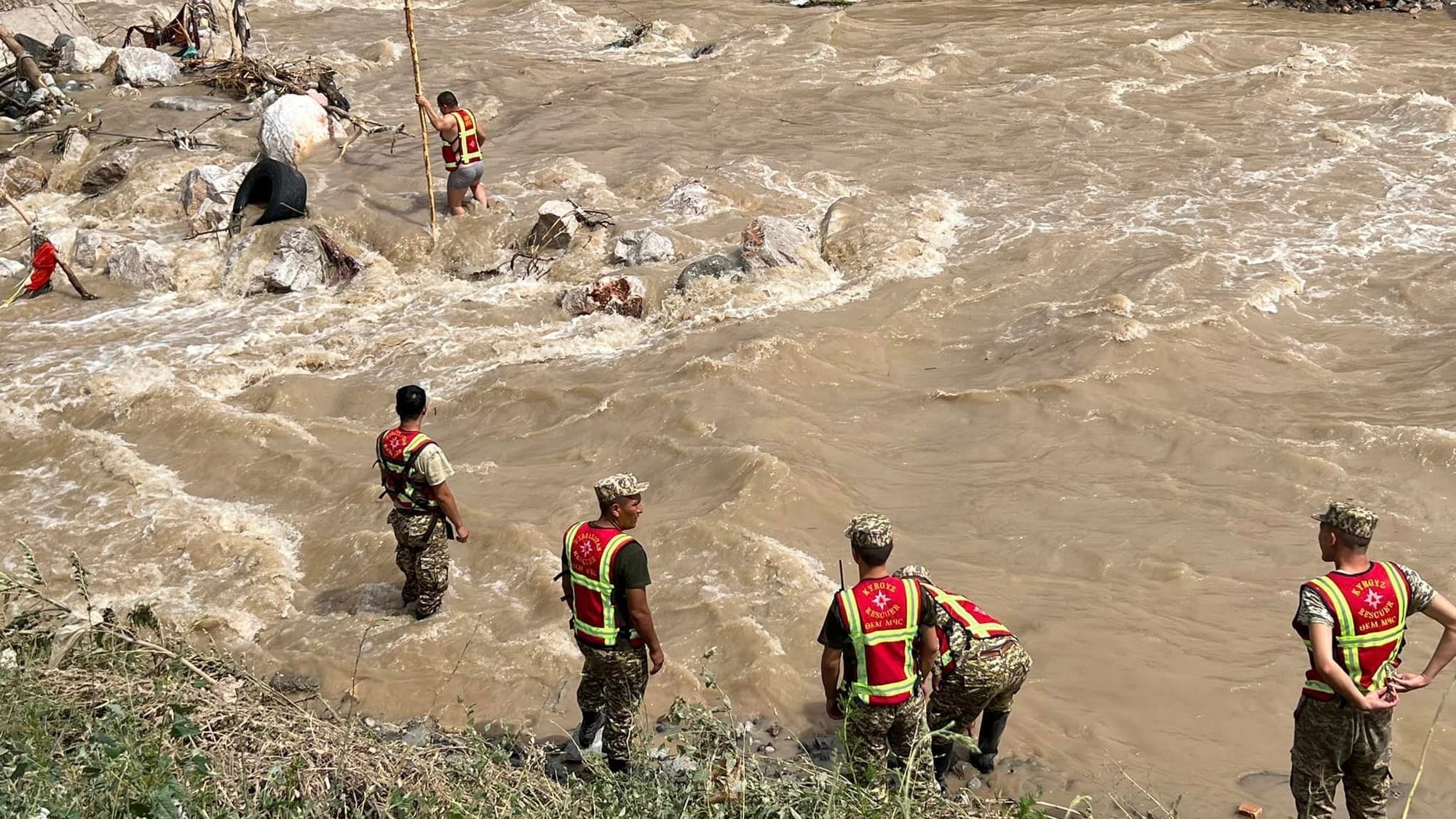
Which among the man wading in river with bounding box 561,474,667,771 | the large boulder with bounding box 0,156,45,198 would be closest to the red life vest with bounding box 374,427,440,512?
the man wading in river with bounding box 561,474,667,771

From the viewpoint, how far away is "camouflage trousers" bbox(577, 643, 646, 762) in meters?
4.86

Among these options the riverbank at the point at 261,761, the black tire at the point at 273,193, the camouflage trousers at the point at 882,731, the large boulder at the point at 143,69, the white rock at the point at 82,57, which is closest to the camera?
the riverbank at the point at 261,761

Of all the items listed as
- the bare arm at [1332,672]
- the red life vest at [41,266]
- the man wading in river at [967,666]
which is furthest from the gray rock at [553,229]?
the bare arm at [1332,672]

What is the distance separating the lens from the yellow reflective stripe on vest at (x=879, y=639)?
4273 millimetres

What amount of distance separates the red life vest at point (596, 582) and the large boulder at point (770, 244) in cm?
614

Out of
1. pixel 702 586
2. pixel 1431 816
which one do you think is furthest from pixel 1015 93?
pixel 1431 816

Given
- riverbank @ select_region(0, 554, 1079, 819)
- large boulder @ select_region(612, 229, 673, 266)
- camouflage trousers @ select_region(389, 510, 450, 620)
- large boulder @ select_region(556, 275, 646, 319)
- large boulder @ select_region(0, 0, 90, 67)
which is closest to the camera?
riverbank @ select_region(0, 554, 1079, 819)

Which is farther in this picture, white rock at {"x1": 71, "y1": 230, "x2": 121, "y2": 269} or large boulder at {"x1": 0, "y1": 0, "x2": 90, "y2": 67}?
large boulder at {"x1": 0, "y1": 0, "x2": 90, "y2": 67}

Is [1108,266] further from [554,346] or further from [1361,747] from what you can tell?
[1361,747]

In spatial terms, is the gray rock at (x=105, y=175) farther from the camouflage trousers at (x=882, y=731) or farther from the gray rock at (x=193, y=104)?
the camouflage trousers at (x=882, y=731)

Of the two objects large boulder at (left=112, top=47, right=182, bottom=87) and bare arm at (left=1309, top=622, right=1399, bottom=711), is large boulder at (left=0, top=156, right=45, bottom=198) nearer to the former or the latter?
large boulder at (left=112, top=47, right=182, bottom=87)

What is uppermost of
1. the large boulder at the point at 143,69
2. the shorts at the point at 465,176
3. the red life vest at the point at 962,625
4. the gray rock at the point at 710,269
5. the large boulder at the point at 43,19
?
the large boulder at the point at 43,19

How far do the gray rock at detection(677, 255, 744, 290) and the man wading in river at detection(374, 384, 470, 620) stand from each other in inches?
184

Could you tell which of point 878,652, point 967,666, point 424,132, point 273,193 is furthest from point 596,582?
point 273,193
